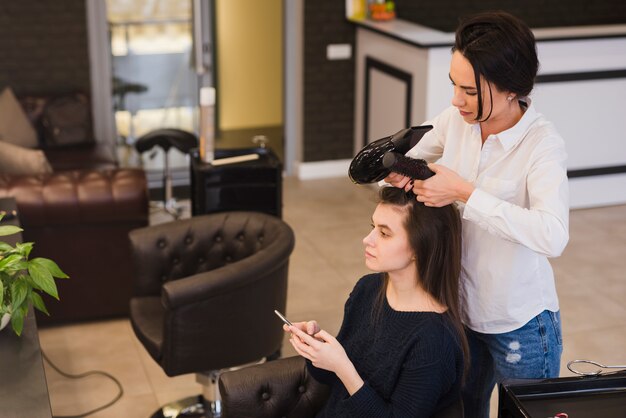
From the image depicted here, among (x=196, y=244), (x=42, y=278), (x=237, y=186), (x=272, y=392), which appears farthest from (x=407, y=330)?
(x=237, y=186)

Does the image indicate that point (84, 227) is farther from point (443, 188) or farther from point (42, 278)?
point (443, 188)

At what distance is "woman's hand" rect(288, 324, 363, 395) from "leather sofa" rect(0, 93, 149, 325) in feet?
6.96

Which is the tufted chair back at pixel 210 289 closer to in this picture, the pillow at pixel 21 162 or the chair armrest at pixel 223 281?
the chair armrest at pixel 223 281

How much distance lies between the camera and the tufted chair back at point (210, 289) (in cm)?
318

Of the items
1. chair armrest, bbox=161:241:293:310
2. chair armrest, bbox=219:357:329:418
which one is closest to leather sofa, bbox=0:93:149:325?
chair armrest, bbox=161:241:293:310

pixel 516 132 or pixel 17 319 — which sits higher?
pixel 516 132

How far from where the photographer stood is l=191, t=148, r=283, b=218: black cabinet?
383cm

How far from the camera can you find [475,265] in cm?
228

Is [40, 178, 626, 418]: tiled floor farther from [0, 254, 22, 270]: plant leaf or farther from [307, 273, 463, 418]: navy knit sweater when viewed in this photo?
[307, 273, 463, 418]: navy knit sweater

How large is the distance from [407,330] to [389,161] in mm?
431

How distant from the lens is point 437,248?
2225 mm

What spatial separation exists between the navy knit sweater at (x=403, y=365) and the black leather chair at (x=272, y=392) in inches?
9.1

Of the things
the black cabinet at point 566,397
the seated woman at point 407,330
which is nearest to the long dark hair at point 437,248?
the seated woman at point 407,330

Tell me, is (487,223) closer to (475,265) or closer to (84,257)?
(475,265)
